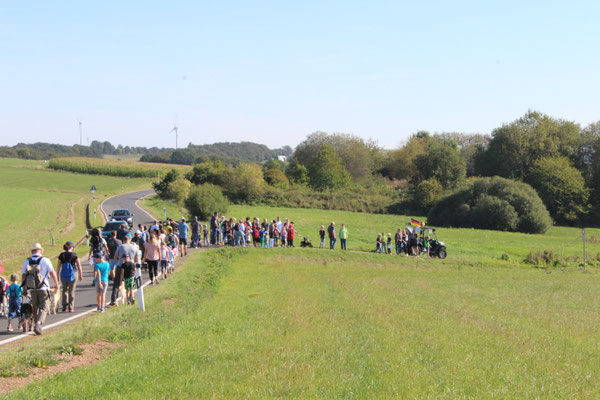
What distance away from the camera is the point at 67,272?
14.1 metres

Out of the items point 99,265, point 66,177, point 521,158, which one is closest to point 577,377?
point 99,265

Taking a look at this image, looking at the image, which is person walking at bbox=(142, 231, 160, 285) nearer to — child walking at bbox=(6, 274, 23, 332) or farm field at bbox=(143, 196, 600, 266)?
child walking at bbox=(6, 274, 23, 332)

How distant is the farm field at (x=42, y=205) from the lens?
38656mm

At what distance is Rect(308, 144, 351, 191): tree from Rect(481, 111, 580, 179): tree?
24.8 m

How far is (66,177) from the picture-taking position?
378 ft

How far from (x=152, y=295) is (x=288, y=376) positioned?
928 cm

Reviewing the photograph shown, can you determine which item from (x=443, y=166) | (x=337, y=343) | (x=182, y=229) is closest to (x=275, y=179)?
(x=443, y=166)

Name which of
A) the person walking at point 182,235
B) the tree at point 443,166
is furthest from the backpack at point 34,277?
the tree at point 443,166

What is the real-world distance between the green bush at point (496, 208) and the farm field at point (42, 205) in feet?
132

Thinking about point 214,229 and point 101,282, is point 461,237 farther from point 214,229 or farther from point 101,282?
point 101,282

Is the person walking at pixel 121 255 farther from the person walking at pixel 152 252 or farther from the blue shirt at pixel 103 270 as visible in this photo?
the person walking at pixel 152 252

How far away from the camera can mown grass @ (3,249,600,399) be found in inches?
303

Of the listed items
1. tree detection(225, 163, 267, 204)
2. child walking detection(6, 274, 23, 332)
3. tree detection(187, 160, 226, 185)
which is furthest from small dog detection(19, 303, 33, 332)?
tree detection(187, 160, 226, 185)

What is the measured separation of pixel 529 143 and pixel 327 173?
31844 mm
